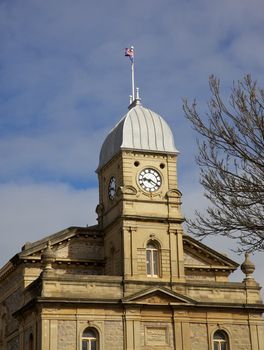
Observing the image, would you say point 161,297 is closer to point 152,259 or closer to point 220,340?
point 152,259

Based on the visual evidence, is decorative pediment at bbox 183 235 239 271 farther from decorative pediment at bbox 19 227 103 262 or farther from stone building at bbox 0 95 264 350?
decorative pediment at bbox 19 227 103 262

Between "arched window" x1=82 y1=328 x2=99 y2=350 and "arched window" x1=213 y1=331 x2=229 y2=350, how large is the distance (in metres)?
7.05

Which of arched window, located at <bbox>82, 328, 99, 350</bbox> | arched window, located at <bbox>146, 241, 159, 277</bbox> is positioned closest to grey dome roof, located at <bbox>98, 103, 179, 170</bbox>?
arched window, located at <bbox>146, 241, 159, 277</bbox>

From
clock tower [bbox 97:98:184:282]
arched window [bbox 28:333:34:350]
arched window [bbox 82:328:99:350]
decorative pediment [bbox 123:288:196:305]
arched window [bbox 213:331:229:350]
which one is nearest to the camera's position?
arched window [bbox 82:328:99:350]

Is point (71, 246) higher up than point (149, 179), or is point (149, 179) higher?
point (149, 179)

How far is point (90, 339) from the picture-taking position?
153 feet

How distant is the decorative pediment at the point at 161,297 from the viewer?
47.8 metres

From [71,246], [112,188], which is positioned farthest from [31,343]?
[112,188]

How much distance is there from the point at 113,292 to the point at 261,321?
29.8ft

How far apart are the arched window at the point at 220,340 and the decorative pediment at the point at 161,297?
2481mm

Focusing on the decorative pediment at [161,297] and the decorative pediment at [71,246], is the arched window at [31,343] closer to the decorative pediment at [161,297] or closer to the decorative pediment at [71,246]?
the decorative pediment at [71,246]

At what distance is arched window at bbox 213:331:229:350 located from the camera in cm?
4881

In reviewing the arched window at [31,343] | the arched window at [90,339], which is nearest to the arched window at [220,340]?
the arched window at [90,339]

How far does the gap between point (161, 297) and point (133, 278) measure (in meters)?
1.92
